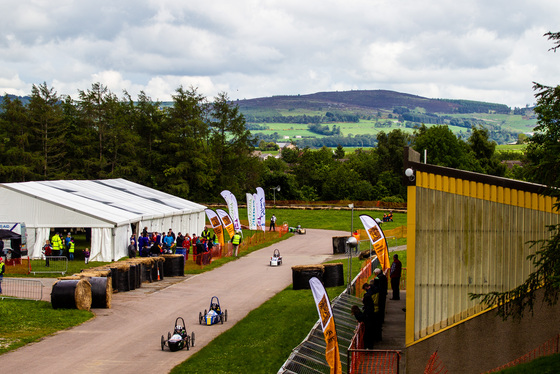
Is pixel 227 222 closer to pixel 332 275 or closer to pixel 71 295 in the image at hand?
pixel 332 275

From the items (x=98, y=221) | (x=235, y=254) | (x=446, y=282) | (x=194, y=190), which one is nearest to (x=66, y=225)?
(x=98, y=221)

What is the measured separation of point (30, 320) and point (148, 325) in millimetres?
3634

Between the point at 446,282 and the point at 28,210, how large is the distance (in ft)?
83.2

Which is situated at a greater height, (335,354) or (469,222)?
(469,222)

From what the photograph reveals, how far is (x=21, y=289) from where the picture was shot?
25625mm

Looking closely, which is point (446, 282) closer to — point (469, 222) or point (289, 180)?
point (469, 222)

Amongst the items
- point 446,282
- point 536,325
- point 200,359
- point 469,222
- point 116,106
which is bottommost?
point 200,359

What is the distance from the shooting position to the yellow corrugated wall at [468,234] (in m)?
15.0

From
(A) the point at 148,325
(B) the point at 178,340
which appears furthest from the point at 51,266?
(B) the point at 178,340

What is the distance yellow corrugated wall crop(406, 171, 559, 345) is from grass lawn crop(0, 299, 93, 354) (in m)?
10.7

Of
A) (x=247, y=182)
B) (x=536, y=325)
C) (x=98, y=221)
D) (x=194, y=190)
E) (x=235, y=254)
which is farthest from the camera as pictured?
(x=247, y=182)

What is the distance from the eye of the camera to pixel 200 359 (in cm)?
1608

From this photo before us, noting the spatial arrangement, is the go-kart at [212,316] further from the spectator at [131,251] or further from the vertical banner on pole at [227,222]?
the vertical banner on pole at [227,222]

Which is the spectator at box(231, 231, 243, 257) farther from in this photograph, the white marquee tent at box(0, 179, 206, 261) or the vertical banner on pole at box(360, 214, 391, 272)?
the vertical banner on pole at box(360, 214, 391, 272)
